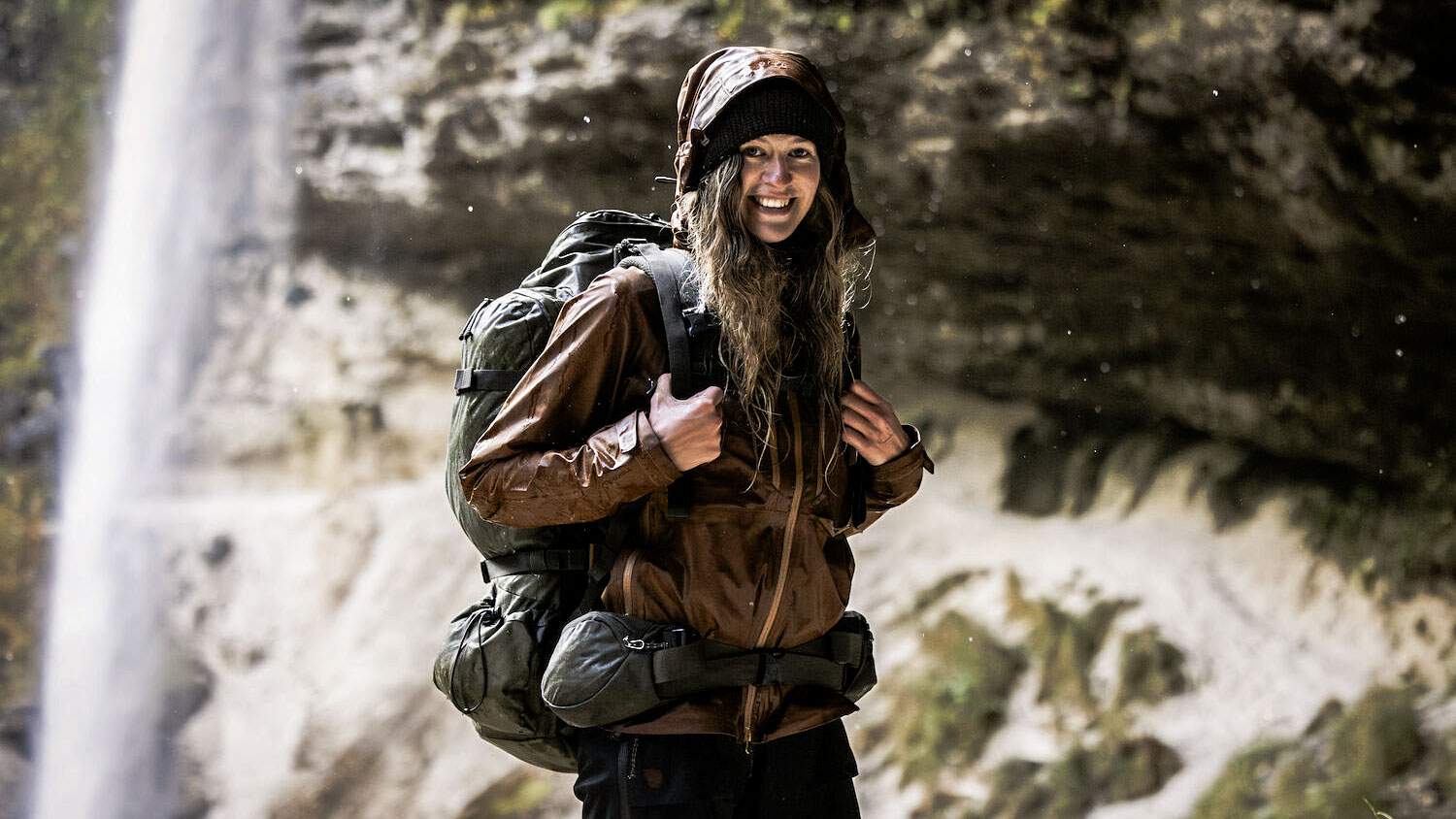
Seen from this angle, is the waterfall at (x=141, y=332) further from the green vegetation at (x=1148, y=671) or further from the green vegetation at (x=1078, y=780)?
the green vegetation at (x=1148, y=671)

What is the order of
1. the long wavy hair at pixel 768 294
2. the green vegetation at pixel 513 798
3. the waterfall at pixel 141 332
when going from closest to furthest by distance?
1. the long wavy hair at pixel 768 294
2. the green vegetation at pixel 513 798
3. the waterfall at pixel 141 332

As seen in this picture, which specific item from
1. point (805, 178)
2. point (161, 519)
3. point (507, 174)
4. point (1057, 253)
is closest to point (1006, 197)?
point (1057, 253)

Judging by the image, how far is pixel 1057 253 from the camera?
14.5ft

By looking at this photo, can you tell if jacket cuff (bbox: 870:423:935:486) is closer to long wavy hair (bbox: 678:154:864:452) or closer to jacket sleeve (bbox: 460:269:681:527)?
long wavy hair (bbox: 678:154:864:452)

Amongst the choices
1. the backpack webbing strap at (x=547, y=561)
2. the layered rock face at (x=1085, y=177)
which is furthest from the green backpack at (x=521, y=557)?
the layered rock face at (x=1085, y=177)

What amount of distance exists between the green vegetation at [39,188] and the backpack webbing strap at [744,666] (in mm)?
5422

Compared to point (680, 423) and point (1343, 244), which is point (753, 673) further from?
point (1343, 244)

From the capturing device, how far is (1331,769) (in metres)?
3.79

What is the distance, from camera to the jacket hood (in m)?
1.75

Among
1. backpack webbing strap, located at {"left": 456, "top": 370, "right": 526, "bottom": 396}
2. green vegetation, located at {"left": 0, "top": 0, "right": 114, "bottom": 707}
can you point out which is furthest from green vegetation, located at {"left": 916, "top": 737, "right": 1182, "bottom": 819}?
green vegetation, located at {"left": 0, "top": 0, "right": 114, "bottom": 707}

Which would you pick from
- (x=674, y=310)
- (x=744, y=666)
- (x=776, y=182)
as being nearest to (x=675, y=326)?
(x=674, y=310)

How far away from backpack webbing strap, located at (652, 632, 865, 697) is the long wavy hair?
271mm

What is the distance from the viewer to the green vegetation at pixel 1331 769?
12.2 feet

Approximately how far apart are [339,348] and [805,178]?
4.13m
